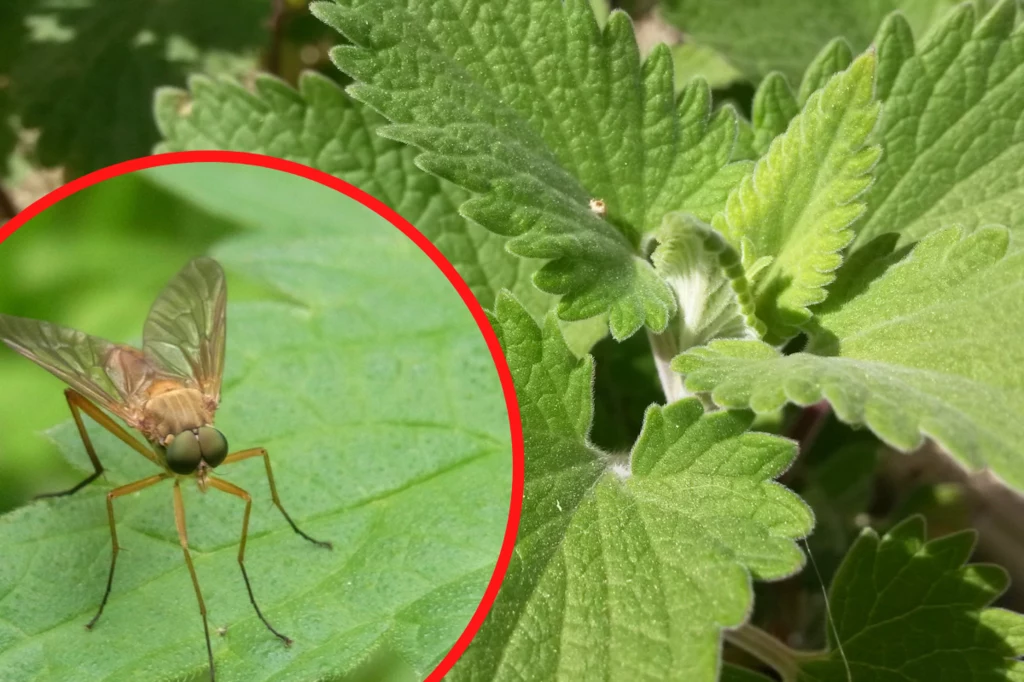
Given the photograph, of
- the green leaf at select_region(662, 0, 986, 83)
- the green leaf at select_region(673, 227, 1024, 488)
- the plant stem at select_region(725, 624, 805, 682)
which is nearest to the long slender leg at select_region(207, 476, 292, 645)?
the green leaf at select_region(673, 227, 1024, 488)

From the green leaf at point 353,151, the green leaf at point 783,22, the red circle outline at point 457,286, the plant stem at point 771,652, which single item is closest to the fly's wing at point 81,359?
the red circle outline at point 457,286

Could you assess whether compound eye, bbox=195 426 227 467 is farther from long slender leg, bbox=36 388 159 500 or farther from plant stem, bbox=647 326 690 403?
plant stem, bbox=647 326 690 403

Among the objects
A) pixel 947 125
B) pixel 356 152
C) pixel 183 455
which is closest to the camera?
pixel 183 455

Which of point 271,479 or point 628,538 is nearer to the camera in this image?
point 628,538

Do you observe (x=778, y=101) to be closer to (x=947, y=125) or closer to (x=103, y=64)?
(x=947, y=125)

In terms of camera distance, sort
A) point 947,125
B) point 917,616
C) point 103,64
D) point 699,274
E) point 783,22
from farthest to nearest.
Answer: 1. point 103,64
2. point 783,22
3. point 947,125
4. point 917,616
5. point 699,274

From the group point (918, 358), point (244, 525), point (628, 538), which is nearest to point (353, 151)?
point (244, 525)

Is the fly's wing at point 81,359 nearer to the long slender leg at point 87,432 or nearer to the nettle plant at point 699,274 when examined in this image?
the long slender leg at point 87,432

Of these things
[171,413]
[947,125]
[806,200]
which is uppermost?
[947,125]
